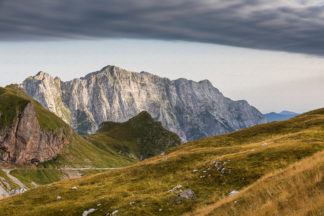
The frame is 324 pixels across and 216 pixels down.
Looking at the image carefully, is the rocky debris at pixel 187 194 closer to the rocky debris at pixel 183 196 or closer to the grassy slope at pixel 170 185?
the rocky debris at pixel 183 196

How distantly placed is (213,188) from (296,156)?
13.6m

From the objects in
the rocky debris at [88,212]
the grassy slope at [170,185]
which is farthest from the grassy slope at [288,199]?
the rocky debris at [88,212]

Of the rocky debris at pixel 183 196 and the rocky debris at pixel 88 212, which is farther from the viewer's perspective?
the rocky debris at pixel 88 212

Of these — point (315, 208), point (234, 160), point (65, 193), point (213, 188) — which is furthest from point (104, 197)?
point (315, 208)

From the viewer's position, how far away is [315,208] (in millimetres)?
12930

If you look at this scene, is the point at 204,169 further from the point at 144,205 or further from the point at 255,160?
the point at 144,205

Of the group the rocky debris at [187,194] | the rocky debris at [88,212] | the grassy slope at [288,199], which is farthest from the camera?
the rocky debris at [88,212]

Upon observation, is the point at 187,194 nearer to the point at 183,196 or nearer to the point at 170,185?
the point at 183,196

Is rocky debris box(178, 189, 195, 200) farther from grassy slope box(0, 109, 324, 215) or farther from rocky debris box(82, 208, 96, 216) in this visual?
rocky debris box(82, 208, 96, 216)

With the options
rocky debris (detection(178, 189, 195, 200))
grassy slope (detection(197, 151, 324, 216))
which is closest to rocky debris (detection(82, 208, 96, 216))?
rocky debris (detection(178, 189, 195, 200))

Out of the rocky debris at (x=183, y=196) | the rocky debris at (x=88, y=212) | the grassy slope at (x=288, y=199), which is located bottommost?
the rocky debris at (x=88, y=212)

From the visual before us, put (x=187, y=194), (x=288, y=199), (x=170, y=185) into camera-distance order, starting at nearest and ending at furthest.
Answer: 1. (x=288, y=199)
2. (x=187, y=194)
3. (x=170, y=185)

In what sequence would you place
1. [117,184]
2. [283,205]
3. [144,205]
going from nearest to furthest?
1. [283,205]
2. [144,205]
3. [117,184]

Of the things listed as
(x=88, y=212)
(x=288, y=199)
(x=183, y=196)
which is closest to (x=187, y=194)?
(x=183, y=196)
